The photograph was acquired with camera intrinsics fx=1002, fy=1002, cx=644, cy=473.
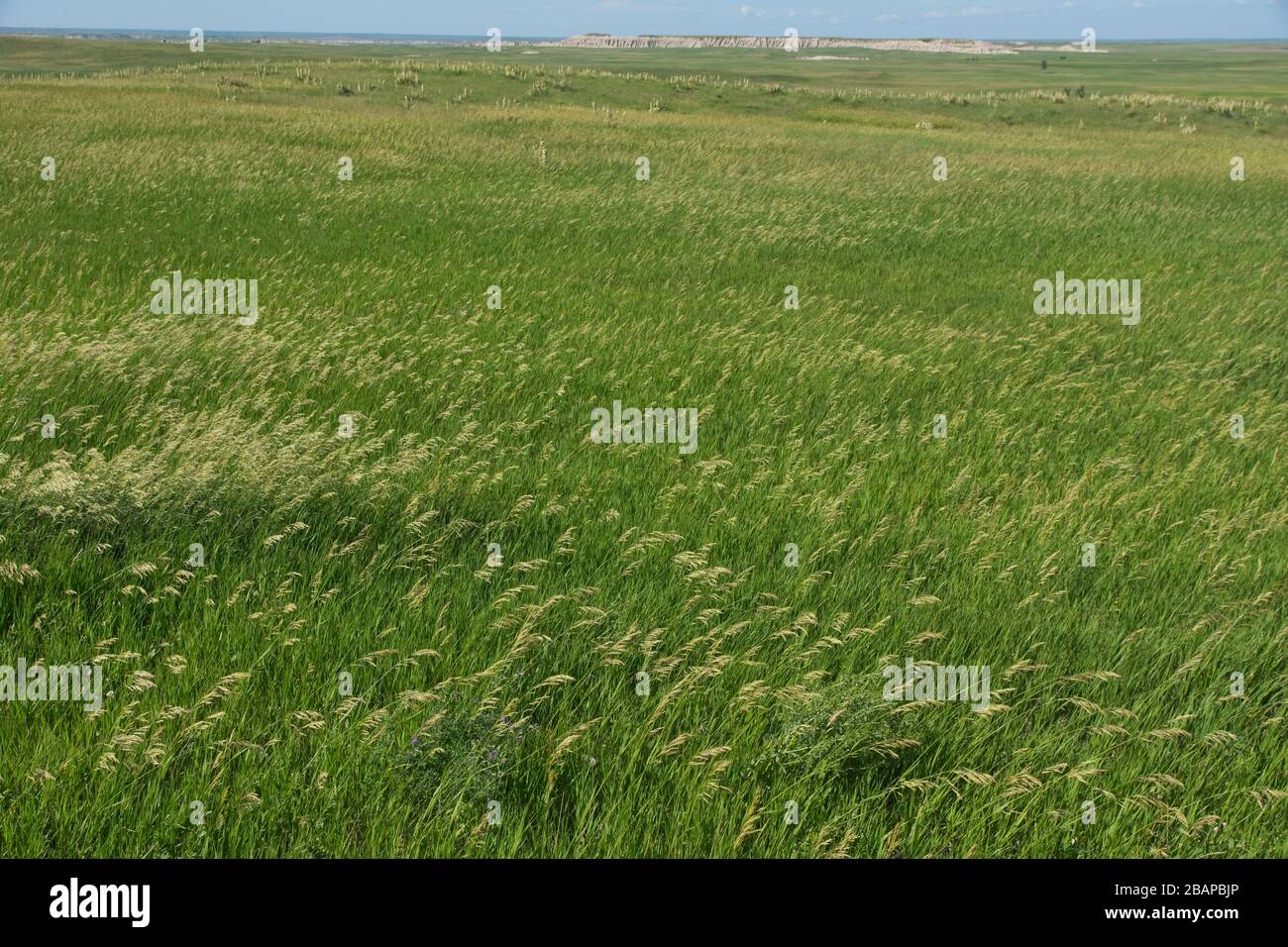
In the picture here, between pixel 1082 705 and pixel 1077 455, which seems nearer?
pixel 1082 705

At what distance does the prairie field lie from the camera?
3.71m

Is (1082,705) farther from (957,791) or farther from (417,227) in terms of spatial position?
(417,227)

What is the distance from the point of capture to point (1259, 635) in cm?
537

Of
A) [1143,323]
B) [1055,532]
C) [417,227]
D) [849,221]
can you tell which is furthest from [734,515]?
[849,221]

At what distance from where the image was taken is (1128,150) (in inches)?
1601

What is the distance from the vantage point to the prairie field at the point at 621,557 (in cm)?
→ 371

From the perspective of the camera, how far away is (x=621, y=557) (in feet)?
18.3

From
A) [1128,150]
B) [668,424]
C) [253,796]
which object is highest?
[1128,150]

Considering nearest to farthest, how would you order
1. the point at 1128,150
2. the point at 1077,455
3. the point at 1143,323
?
1. the point at 1077,455
2. the point at 1143,323
3. the point at 1128,150
